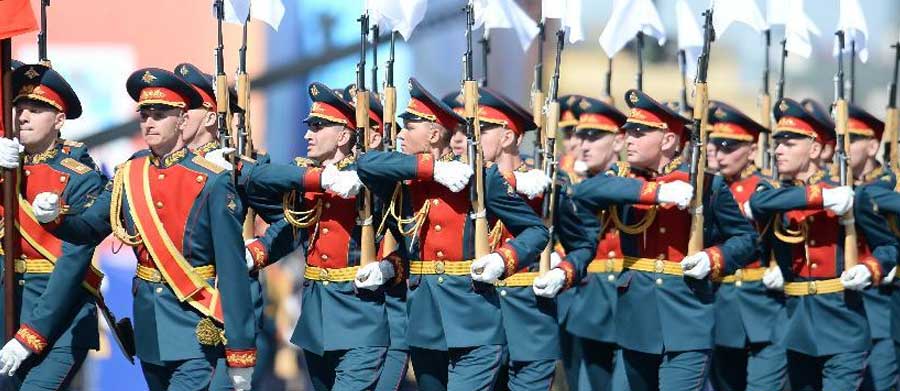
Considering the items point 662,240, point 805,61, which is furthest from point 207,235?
point 805,61

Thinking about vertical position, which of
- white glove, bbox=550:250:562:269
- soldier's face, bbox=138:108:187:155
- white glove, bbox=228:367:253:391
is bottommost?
white glove, bbox=228:367:253:391

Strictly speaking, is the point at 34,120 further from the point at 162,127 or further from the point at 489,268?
the point at 489,268

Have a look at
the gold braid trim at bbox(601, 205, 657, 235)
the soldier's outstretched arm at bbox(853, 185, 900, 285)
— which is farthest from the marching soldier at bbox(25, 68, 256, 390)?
the soldier's outstretched arm at bbox(853, 185, 900, 285)

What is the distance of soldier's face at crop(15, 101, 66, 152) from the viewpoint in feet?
33.7

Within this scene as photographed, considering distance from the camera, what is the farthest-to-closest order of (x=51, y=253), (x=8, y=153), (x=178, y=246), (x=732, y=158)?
(x=732, y=158) < (x=51, y=253) < (x=8, y=153) < (x=178, y=246)

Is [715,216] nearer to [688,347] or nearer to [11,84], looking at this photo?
[688,347]

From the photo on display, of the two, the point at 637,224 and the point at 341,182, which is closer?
the point at 341,182

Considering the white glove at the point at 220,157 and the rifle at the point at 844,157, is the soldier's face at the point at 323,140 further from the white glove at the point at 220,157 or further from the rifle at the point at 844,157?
the rifle at the point at 844,157

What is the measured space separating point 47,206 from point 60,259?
0.52 metres

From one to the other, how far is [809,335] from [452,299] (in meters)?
2.59

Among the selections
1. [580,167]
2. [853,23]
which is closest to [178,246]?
[580,167]

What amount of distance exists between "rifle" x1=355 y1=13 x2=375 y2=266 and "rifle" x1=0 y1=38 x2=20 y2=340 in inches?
66.4

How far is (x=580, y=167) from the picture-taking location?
1352 centimetres

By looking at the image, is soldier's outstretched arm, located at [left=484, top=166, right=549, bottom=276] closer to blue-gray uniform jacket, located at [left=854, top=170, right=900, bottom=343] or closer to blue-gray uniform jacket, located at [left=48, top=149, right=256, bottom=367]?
blue-gray uniform jacket, located at [left=48, top=149, right=256, bottom=367]
